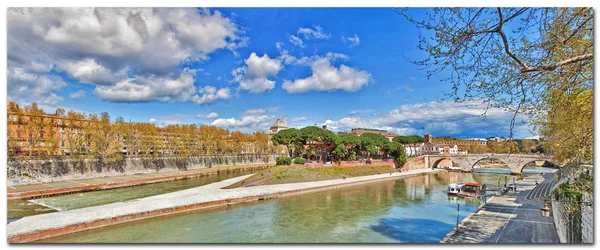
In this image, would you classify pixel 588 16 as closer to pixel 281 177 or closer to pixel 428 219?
pixel 428 219

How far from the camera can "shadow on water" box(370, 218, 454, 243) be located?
10.4 metres

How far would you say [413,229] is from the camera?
11.5m

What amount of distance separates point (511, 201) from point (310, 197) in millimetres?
10609

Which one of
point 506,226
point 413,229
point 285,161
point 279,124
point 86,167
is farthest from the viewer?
point 279,124

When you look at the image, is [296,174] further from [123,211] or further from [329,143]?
Answer: [123,211]

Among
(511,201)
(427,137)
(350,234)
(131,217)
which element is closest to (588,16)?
(350,234)

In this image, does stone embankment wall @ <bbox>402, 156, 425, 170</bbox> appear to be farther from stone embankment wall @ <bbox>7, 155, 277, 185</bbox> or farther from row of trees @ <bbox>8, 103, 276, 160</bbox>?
stone embankment wall @ <bbox>7, 155, 277, 185</bbox>

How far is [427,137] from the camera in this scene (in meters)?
68.4

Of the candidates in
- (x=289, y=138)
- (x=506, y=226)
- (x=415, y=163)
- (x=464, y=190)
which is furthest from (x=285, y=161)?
(x=415, y=163)

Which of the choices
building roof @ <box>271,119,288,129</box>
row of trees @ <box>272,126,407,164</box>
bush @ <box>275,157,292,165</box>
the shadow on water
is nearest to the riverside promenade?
bush @ <box>275,157,292,165</box>

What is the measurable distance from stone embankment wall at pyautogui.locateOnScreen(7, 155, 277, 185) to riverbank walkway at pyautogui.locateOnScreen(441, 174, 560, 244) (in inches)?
937

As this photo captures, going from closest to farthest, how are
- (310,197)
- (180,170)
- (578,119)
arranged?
(578,119) < (310,197) < (180,170)

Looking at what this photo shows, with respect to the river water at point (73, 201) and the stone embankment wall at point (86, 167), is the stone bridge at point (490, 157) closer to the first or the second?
the stone embankment wall at point (86, 167)

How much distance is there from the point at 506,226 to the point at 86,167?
2631 centimetres
